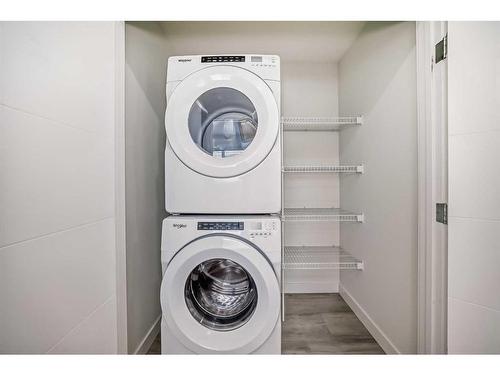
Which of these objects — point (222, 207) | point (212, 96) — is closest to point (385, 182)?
point (222, 207)

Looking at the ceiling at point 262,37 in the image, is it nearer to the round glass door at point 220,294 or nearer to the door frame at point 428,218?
the door frame at point 428,218

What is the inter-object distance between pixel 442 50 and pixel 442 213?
642 millimetres

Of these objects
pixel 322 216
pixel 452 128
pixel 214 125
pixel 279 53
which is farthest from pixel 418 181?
pixel 279 53

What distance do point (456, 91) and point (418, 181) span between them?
15.4 inches

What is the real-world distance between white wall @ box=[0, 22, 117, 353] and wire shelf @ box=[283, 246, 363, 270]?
1.20 meters

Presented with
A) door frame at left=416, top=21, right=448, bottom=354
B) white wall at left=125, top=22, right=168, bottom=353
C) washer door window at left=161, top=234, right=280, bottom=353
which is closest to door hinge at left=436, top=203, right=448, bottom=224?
door frame at left=416, top=21, right=448, bottom=354

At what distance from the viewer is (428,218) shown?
113 cm

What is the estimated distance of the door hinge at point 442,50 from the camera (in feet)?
3.35

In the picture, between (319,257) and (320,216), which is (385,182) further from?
(319,257)

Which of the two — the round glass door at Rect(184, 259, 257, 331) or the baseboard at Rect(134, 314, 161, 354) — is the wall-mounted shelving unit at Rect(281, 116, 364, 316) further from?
the baseboard at Rect(134, 314, 161, 354)

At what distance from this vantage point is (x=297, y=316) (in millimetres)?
1888

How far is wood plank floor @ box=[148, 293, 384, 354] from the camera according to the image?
5.00 feet

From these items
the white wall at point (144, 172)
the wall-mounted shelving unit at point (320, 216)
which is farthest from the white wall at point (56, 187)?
the wall-mounted shelving unit at point (320, 216)
